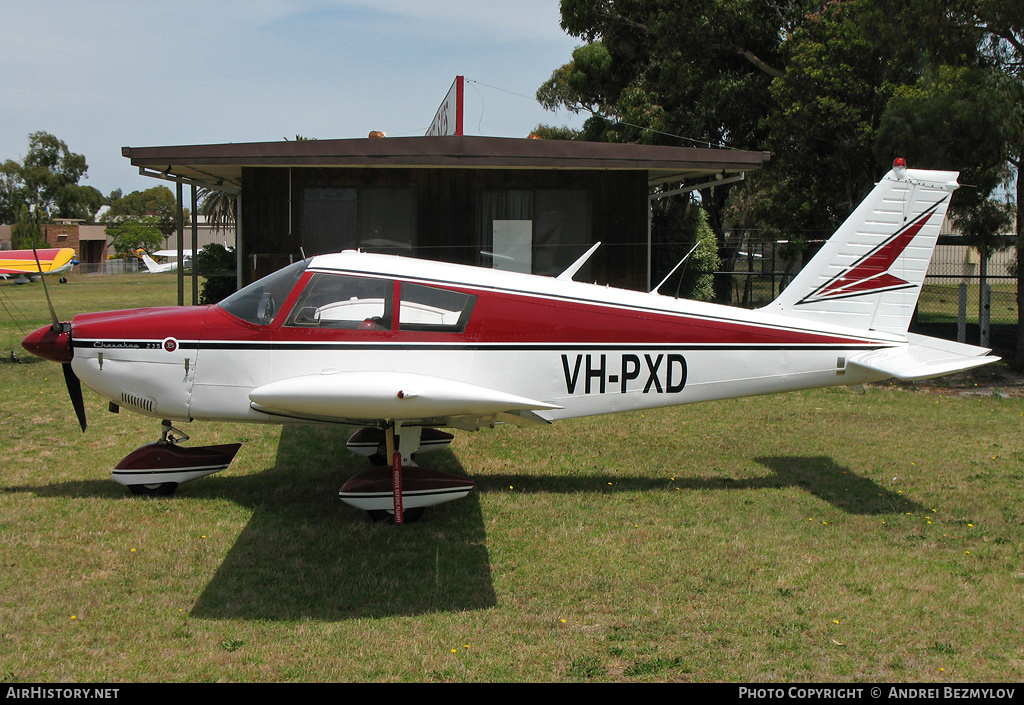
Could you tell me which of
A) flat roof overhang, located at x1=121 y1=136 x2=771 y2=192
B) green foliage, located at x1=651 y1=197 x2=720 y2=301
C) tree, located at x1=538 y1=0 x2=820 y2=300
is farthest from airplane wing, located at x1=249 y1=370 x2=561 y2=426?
tree, located at x1=538 y1=0 x2=820 y2=300

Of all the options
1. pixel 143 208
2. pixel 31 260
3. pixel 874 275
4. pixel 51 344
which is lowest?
pixel 51 344

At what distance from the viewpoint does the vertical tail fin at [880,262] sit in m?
7.45

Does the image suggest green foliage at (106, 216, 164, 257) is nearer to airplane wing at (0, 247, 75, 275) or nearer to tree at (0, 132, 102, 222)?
tree at (0, 132, 102, 222)

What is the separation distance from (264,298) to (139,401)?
Result: 4.27 ft

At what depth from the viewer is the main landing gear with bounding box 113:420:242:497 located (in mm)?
7055

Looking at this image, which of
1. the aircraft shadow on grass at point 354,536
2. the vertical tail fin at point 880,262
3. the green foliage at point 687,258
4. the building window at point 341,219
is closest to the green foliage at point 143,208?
the green foliage at point 687,258

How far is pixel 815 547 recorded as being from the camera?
6.18 m

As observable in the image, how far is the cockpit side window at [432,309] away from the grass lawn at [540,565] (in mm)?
1568

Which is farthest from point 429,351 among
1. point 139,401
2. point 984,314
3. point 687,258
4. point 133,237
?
point 133,237

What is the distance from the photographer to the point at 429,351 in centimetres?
657

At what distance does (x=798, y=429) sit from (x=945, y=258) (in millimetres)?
47175

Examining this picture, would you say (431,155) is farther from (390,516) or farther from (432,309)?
(390,516)

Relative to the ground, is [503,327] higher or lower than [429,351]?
higher

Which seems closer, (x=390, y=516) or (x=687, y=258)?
(x=390, y=516)
